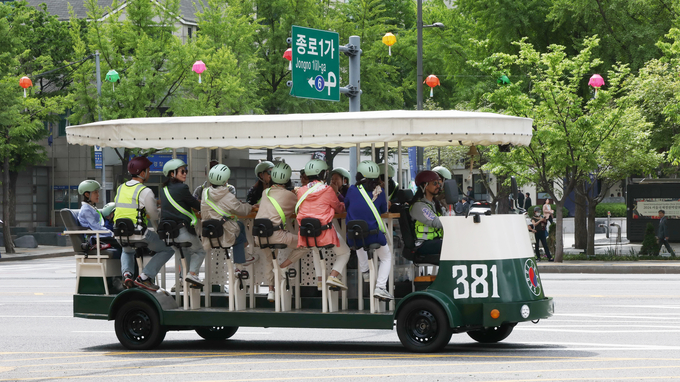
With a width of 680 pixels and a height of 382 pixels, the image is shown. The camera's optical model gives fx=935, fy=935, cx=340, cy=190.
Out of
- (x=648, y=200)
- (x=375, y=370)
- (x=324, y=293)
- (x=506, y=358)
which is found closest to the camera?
(x=375, y=370)

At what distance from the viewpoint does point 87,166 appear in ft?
160

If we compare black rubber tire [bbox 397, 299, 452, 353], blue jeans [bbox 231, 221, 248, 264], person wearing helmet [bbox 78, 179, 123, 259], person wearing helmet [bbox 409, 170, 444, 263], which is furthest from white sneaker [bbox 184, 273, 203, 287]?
person wearing helmet [bbox 409, 170, 444, 263]

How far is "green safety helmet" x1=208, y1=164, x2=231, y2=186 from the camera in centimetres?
1039

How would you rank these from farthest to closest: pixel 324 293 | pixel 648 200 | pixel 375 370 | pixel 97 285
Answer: pixel 648 200, pixel 97 285, pixel 324 293, pixel 375 370

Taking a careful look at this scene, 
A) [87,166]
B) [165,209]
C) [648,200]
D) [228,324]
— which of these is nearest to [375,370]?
[228,324]

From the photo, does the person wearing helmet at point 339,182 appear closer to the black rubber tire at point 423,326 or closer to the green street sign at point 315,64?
the black rubber tire at point 423,326

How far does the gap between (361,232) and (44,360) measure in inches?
146

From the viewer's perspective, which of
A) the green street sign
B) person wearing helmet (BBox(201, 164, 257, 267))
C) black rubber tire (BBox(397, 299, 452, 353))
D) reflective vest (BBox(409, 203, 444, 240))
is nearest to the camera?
black rubber tire (BBox(397, 299, 452, 353))

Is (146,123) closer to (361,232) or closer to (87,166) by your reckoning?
(361,232)

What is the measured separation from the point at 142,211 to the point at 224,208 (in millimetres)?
1051

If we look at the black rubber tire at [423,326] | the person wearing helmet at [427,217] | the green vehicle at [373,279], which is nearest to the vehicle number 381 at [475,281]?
the green vehicle at [373,279]

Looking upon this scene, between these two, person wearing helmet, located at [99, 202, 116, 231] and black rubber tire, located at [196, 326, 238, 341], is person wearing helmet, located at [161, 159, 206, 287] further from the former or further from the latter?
black rubber tire, located at [196, 326, 238, 341]

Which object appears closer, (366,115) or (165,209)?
(366,115)

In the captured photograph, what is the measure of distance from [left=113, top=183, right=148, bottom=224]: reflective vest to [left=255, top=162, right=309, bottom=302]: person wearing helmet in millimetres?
1439
